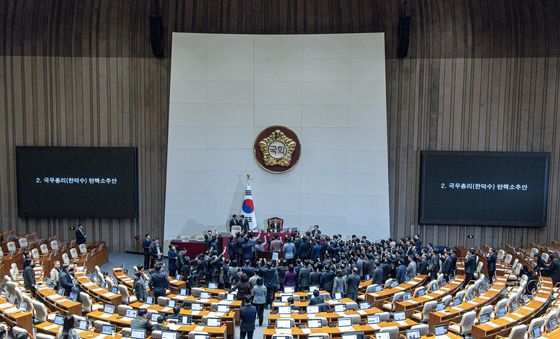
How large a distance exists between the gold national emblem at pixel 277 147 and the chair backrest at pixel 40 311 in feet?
37.4

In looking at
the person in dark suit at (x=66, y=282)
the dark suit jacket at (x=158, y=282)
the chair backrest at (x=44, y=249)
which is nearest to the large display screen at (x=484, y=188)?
the dark suit jacket at (x=158, y=282)

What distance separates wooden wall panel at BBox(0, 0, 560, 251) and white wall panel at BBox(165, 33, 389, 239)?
1.04 metres

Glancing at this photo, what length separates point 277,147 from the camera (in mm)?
20734

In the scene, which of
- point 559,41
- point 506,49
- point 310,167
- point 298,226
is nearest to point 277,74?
point 310,167

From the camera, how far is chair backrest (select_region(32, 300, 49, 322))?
11.0 metres

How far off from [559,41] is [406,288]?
13.7 metres

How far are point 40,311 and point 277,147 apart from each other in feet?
39.0

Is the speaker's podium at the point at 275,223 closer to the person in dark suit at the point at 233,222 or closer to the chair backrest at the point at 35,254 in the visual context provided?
the person in dark suit at the point at 233,222

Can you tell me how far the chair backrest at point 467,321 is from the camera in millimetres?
10461

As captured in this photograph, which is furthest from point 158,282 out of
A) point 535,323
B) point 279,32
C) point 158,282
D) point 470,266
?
point 279,32

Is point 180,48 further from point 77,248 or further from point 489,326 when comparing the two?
point 489,326

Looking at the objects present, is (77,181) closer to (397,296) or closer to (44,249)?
(44,249)

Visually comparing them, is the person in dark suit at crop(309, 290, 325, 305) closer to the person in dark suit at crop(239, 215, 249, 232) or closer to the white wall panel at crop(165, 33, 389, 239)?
the person in dark suit at crop(239, 215, 249, 232)

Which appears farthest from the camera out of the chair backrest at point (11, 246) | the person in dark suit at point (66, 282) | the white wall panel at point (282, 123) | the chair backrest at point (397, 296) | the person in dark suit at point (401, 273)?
the white wall panel at point (282, 123)
